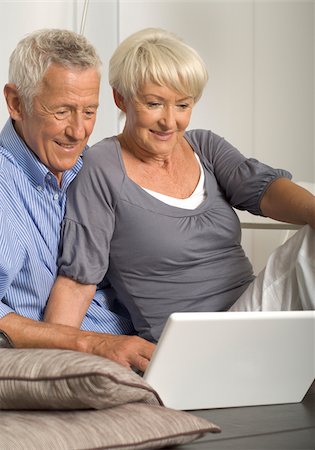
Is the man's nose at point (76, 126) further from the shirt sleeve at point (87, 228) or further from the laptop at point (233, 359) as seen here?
the laptop at point (233, 359)

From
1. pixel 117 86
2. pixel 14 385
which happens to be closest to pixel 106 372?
pixel 14 385

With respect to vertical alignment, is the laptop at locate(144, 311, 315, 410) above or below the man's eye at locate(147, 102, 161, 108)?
below

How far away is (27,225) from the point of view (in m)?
2.19

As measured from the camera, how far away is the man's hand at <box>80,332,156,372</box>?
1.98 m

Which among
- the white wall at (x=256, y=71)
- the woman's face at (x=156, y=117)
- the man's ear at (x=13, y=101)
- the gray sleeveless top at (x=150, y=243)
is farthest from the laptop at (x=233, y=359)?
the white wall at (x=256, y=71)

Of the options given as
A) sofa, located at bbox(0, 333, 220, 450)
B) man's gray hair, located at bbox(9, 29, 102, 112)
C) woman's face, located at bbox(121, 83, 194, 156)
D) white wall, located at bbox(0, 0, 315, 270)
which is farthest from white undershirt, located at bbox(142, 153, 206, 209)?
white wall, located at bbox(0, 0, 315, 270)

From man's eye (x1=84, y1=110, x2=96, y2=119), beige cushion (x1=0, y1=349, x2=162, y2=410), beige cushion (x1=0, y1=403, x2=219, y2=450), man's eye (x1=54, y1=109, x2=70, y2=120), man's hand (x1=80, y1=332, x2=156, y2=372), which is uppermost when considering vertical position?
man's eye (x1=54, y1=109, x2=70, y2=120)

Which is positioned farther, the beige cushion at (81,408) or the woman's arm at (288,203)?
the woman's arm at (288,203)

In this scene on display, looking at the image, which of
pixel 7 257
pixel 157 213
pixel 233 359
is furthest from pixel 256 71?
pixel 233 359

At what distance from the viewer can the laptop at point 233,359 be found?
1.73 metres

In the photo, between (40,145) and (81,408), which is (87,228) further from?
(81,408)

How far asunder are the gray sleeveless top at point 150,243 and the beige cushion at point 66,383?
620 millimetres

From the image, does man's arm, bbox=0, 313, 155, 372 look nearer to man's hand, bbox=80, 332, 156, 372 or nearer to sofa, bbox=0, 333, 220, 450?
man's hand, bbox=80, 332, 156, 372

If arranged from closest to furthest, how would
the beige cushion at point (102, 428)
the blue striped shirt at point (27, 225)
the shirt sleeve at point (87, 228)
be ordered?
the beige cushion at point (102, 428) < the blue striped shirt at point (27, 225) < the shirt sleeve at point (87, 228)
